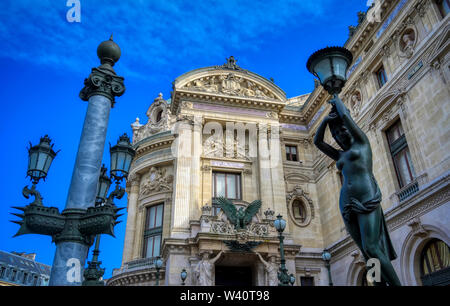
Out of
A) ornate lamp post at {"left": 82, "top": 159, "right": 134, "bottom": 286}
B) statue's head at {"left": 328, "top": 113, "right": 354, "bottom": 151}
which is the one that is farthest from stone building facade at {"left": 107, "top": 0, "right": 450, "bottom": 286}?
statue's head at {"left": 328, "top": 113, "right": 354, "bottom": 151}

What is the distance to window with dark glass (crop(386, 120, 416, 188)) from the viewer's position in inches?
707

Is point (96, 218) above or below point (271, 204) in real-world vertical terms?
below

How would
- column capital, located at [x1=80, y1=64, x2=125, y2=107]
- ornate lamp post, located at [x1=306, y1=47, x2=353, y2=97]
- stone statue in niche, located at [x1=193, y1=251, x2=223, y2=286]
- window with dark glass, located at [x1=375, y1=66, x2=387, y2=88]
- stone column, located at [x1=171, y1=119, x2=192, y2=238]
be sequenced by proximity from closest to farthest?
ornate lamp post, located at [x1=306, y1=47, x2=353, y2=97] → column capital, located at [x1=80, y1=64, x2=125, y2=107] → stone statue in niche, located at [x1=193, y1=251, x2=223, y2=286] → window with dark glass, located at [x1=375, y1=66, x2=387, y2=88] → stone column, located at [x1=171, y1=119, x2=192, y2=238]

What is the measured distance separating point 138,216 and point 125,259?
10.5 feet

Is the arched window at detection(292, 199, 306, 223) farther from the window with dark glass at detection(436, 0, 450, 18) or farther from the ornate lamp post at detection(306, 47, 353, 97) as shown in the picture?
the ornate lamp post at detection(306, 47, 353, 97)

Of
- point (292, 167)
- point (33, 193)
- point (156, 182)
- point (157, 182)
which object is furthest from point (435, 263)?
point (156, 182)

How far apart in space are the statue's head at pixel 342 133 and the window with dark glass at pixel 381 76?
16.3 m

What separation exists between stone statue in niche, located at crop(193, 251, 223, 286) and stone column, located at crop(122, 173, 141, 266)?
8459 mm

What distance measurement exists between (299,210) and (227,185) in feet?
17.9

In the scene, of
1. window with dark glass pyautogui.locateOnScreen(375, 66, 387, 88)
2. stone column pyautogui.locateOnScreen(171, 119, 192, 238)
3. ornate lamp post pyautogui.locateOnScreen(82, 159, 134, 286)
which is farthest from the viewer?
stone column pyautogui.locateOnScreen(171, 119, 192, 238)
